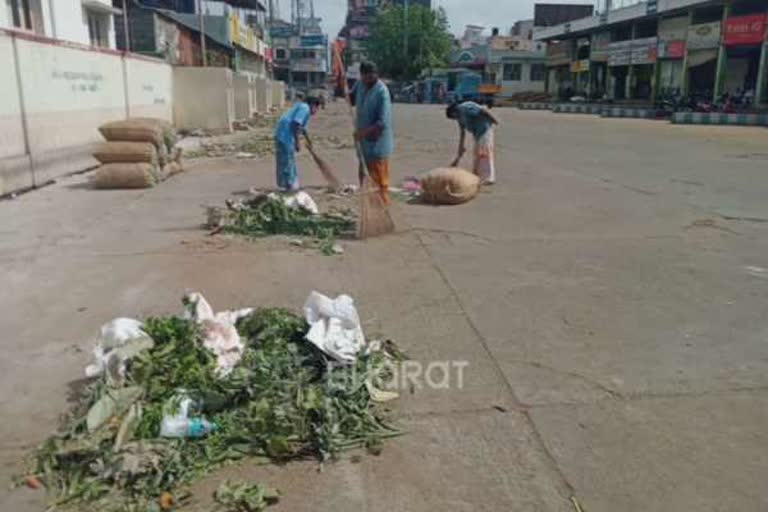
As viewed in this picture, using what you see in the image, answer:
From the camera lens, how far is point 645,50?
125 feet

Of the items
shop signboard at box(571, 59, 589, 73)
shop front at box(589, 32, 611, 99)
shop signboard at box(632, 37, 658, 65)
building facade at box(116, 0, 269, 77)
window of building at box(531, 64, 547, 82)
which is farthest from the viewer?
A: window of building at box(531, 64, 547, 82)

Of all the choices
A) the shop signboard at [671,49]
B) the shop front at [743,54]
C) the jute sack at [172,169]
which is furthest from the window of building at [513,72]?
the jute sack at [172,169]

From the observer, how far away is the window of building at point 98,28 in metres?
19.5

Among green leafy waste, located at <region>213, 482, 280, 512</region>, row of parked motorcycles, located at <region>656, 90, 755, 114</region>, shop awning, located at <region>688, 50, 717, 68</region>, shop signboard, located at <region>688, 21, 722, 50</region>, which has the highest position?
shop signboard, located at <region>688, 21, 722, 50</region>

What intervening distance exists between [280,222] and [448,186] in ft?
8.23

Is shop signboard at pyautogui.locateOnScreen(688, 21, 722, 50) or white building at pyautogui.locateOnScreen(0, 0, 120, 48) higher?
shop signboard at pyautogui.locateOnScreen(688, 21, 722, 50)

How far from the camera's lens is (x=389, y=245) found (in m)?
6.23

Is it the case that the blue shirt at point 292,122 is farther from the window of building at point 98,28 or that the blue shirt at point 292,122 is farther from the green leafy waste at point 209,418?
the window of building at point 98,28

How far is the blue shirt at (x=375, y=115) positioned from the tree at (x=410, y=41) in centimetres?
6273

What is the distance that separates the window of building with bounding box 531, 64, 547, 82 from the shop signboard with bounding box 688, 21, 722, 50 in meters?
28.0

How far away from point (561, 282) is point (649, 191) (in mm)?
5336

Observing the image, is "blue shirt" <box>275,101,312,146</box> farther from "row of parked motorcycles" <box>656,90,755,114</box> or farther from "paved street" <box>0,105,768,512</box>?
"row of parked motorcycles" <box>656,90,755,114</box>

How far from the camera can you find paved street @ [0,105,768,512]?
2584 millimetres

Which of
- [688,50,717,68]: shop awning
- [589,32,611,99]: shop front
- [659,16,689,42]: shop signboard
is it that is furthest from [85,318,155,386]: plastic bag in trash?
[589,32,611,99]: shop front
